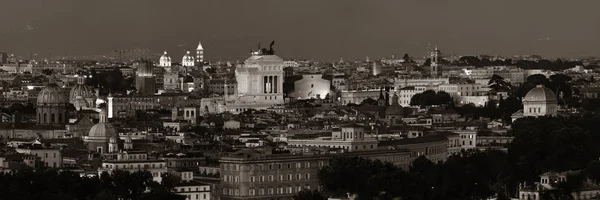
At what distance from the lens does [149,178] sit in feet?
210

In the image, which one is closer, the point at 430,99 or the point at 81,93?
the point at 81,93

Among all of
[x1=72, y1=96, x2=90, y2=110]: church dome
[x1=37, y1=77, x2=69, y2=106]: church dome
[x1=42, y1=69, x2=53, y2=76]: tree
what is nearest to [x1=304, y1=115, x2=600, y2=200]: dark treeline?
Result: [x1=37, y1=77, x2=69, y2=106]: church dome

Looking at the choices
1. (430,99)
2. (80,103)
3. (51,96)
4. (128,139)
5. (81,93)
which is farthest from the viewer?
(430,99)

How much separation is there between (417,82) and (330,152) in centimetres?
5964

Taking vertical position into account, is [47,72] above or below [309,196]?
above

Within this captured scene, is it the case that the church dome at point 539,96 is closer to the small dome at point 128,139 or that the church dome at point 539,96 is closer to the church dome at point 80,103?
the church dome at point 80,103

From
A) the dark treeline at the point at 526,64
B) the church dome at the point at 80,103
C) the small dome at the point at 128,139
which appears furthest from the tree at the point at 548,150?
the dark treeline at the point at 526,64

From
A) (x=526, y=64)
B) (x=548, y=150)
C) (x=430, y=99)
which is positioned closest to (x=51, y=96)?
(x=548, y=150)

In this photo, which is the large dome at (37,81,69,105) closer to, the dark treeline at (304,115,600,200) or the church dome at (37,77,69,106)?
the church dome at (37,77,69,106)

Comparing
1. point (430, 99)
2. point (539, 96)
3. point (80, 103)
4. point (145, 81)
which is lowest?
point (80, 103)

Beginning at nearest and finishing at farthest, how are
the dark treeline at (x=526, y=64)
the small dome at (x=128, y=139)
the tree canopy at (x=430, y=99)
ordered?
1. the small dome at (x=128, y=139)
2. the tree canopy at (x=430, y=99)
3. the dark treeline at (x=526, y=64)

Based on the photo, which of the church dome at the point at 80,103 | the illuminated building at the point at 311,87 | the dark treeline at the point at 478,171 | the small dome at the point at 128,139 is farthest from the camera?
the illuminated building at the point at 311,87

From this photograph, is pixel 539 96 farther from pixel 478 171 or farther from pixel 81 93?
pixel 478 171

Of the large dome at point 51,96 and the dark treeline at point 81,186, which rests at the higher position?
the large dome at point 51,96
